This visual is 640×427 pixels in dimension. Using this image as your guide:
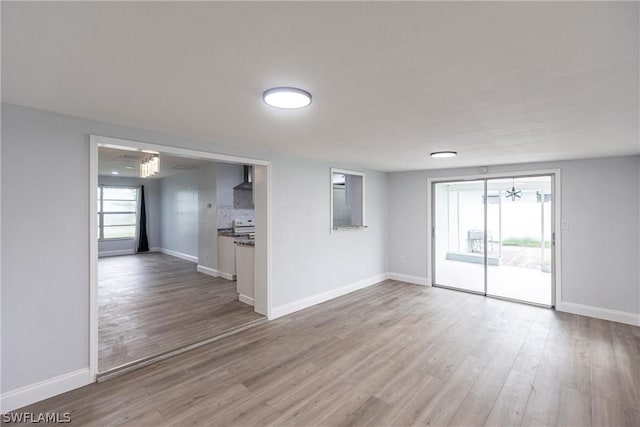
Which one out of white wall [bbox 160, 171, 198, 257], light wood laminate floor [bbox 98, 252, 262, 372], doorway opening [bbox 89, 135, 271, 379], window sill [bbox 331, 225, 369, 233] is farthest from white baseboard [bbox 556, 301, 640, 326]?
white wall [bbox 160, 171, 198, 257]

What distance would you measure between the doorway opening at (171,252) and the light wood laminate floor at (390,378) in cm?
48

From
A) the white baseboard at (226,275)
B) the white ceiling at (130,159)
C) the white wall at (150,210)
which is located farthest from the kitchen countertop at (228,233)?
the white wall at (150,210)

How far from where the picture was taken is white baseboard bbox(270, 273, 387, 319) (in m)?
4.16

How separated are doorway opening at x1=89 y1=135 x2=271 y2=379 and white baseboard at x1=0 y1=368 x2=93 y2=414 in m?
0.11

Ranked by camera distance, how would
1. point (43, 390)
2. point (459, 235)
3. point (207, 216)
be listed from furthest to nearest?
point (207, 216), point (459, 235), point (43, 390)

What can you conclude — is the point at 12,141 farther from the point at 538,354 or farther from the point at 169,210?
the point at 169,210

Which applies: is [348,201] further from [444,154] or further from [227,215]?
[227,215]

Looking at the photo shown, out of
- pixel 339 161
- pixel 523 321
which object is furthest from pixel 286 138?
pixel 523 321

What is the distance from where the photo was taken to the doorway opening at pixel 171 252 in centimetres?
308

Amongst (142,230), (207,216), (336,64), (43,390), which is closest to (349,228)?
(207,216)

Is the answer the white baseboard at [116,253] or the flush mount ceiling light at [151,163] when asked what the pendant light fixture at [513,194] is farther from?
the white baseboard at [116,253]

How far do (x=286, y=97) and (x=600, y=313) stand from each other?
17.0 feet

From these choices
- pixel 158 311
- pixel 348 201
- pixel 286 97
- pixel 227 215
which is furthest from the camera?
pixel 227 215

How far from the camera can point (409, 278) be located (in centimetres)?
605
